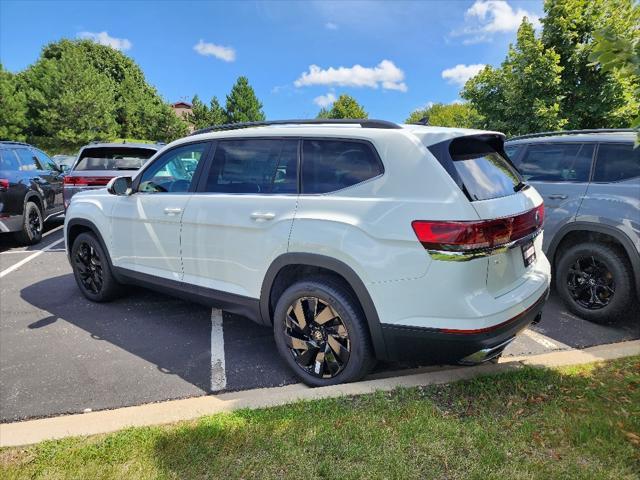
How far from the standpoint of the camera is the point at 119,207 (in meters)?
4.32

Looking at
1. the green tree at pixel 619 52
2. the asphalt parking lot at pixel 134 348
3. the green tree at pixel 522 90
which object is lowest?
the asphalt parking lot at pixel 134 348

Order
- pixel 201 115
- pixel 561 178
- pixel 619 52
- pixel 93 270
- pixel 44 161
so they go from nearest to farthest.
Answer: pixel 619 52
pixel 561 178
pixel 93 270
pixel 44 161
pixel 201 115

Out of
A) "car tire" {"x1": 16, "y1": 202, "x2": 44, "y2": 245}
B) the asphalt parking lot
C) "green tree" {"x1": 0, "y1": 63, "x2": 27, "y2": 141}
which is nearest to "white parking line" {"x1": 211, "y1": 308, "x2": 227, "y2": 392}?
the asphalt parking lot

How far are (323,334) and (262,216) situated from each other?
3.12ft

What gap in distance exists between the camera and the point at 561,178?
455cm

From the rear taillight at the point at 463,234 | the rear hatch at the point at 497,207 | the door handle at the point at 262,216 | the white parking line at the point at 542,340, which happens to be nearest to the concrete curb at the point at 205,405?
the white parking line at the point at 542,340

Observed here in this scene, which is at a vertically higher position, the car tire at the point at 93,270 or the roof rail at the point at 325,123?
the roof rail at the point at 325,123

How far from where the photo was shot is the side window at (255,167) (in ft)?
10.3

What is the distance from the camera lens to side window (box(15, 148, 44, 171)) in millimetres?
8062

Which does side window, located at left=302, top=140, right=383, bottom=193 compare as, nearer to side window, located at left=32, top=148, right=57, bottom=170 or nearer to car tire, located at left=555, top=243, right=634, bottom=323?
car tire, located at left=555, top=243, right=634, bottom=323

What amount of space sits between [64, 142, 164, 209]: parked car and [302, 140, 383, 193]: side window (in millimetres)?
5586

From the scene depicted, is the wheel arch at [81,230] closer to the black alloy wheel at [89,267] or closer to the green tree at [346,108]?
the black alloy wheel at [89,267]

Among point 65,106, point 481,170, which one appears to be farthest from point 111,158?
point 65,106

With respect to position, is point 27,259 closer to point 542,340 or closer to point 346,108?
point 542,340
